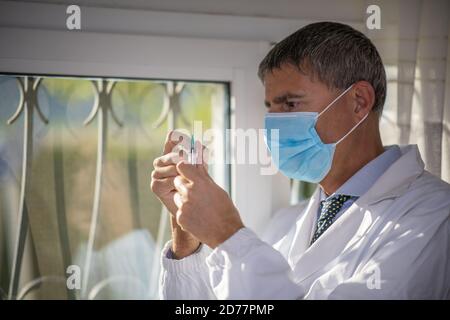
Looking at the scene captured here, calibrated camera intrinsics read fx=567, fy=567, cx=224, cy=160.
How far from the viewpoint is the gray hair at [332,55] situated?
135 centimetres

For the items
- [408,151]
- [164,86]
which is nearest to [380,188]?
[408,151]

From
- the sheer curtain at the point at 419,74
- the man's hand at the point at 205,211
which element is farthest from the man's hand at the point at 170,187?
the sheer curtain at the point at 419,74

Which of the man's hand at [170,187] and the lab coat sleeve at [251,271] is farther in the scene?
the man's hand at [170,187]

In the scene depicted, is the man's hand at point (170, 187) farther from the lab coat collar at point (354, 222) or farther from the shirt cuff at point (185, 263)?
the lab coat collar at point (354, 222)

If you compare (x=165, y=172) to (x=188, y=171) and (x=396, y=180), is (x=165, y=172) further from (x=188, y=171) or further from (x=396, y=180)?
(x=396, y=180)

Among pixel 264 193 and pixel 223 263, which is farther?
pixel 264 193

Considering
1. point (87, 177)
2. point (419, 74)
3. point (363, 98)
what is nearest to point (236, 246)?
point (363, 98)

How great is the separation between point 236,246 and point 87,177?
69 centimetres

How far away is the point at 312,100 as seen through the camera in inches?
53.4

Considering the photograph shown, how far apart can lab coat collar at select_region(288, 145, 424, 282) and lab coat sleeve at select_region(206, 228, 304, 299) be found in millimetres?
182

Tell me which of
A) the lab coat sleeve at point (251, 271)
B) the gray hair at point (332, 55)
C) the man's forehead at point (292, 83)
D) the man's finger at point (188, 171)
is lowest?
the lab coat sleeve at point (251, 271)
